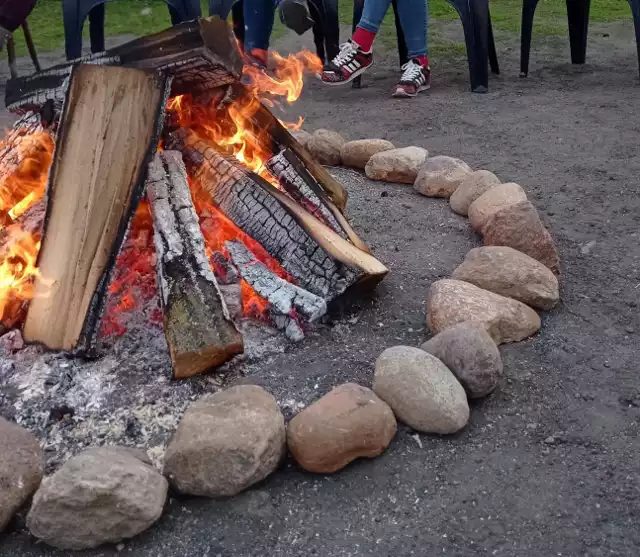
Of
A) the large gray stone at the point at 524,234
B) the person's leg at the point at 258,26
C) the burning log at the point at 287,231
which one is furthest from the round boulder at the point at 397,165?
the person's leg at the point at 258,26

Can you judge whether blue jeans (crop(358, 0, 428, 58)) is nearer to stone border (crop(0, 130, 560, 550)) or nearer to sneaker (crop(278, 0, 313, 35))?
sneaker (crop(278, 0, 313, 35))

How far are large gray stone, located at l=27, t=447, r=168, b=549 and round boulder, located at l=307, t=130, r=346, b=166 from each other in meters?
2.64

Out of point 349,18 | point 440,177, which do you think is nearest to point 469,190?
point 440,177

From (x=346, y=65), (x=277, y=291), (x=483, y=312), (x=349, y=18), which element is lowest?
(x=349, y=18)

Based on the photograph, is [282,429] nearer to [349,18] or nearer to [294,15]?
[294,15]

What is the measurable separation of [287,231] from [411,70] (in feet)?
11.5

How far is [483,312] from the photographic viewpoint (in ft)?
6.98

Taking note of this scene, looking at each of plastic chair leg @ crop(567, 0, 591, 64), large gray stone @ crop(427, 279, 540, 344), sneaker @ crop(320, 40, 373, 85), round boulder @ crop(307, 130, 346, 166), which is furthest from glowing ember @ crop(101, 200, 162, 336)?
plastic chair leg @ crop(567, 0, 591, 64)

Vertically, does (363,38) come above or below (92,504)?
below

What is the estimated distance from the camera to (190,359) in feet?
6.28

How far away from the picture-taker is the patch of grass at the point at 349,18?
758 cm

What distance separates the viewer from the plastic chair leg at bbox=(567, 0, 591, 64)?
6.03m

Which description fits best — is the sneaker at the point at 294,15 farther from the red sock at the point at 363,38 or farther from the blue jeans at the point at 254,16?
the blue jeans at the point at 254,16

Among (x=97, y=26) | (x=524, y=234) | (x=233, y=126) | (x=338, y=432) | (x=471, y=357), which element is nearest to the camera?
(x=338, y=432)
